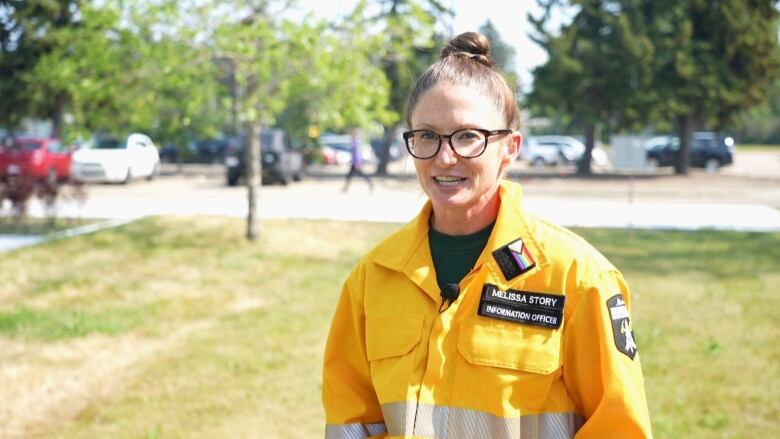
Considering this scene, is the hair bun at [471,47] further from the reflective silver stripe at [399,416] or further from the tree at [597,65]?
the tree at [597,65]

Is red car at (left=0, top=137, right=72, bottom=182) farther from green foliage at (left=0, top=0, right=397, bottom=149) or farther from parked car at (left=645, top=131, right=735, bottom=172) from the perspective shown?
parked car at (left=645, top=131, right=735, bottom=172)

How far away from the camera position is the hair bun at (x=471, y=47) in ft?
7.68

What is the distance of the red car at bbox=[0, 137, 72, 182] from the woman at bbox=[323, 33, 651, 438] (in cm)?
2547

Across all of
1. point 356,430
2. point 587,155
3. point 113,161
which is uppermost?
point 356,430

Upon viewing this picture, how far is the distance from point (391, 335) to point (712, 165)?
38056 millimetres

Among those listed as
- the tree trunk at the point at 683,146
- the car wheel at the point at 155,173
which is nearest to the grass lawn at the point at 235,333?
the car wheel at the point at 155,173

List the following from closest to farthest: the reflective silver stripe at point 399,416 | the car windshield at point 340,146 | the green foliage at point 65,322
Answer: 1. the reflective silver stripe at point 399,416
2. the green foliage at point 65,322
3. the car windshield at point 340,146

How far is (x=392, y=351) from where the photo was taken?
2225 millimetres

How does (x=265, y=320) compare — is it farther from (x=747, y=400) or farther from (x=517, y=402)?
(x=517, y=402)

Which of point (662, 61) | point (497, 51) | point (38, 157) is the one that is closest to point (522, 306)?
point (497, 51)

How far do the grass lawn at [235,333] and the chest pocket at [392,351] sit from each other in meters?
3.36

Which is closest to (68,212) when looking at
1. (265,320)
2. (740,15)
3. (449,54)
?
(265,320)

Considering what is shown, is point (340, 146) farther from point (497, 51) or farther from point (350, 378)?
point (350, 378)

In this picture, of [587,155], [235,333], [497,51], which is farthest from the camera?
[587,155]
